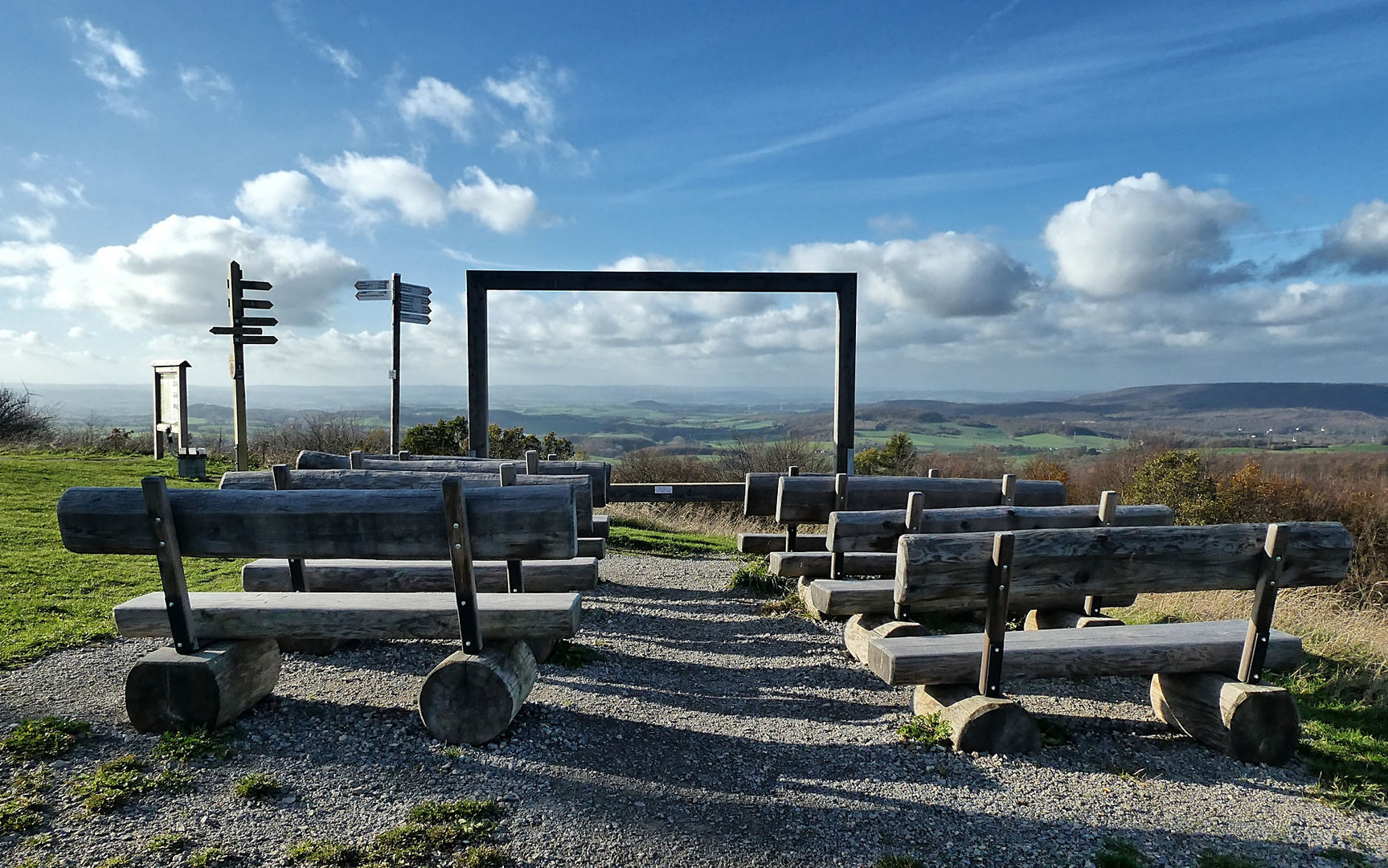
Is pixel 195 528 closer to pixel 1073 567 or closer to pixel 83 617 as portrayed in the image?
pixel 83 617

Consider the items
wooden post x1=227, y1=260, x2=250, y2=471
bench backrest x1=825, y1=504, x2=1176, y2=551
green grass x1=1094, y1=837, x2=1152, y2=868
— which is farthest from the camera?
wooden post x1=227, y1=260, x2=250, y2=471

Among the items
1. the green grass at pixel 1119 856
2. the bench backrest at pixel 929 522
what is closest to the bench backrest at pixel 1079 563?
the green grass at pixel 1119 856

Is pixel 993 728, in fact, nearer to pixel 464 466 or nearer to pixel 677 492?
pixel 464 466

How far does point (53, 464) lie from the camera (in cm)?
1463

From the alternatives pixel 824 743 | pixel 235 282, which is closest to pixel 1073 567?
pixel 824 743

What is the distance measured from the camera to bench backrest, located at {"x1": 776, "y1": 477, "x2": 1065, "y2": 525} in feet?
22.8

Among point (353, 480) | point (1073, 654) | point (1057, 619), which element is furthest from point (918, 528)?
point (353, 480)

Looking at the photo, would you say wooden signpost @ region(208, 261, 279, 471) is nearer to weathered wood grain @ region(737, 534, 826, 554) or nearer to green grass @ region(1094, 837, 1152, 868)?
weathered wood grain @ region(737, 534, 826, 554)

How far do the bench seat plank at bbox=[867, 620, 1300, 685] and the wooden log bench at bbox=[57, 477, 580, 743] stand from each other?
1882 millimetres

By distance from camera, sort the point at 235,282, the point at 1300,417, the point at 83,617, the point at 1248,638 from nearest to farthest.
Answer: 1. the point at 1248,638
2. the point at 83,617
3. the point at 235,282
4. the point at 1300,417

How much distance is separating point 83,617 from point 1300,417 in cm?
5896

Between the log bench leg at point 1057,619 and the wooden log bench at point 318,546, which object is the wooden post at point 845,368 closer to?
the log bench leg at point 1057,619

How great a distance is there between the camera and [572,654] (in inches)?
222

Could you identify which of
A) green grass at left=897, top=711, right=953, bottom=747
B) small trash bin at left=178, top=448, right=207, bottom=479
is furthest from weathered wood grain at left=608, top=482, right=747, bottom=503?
small trash bin at left=178, top=448, right=207, bottom=479
